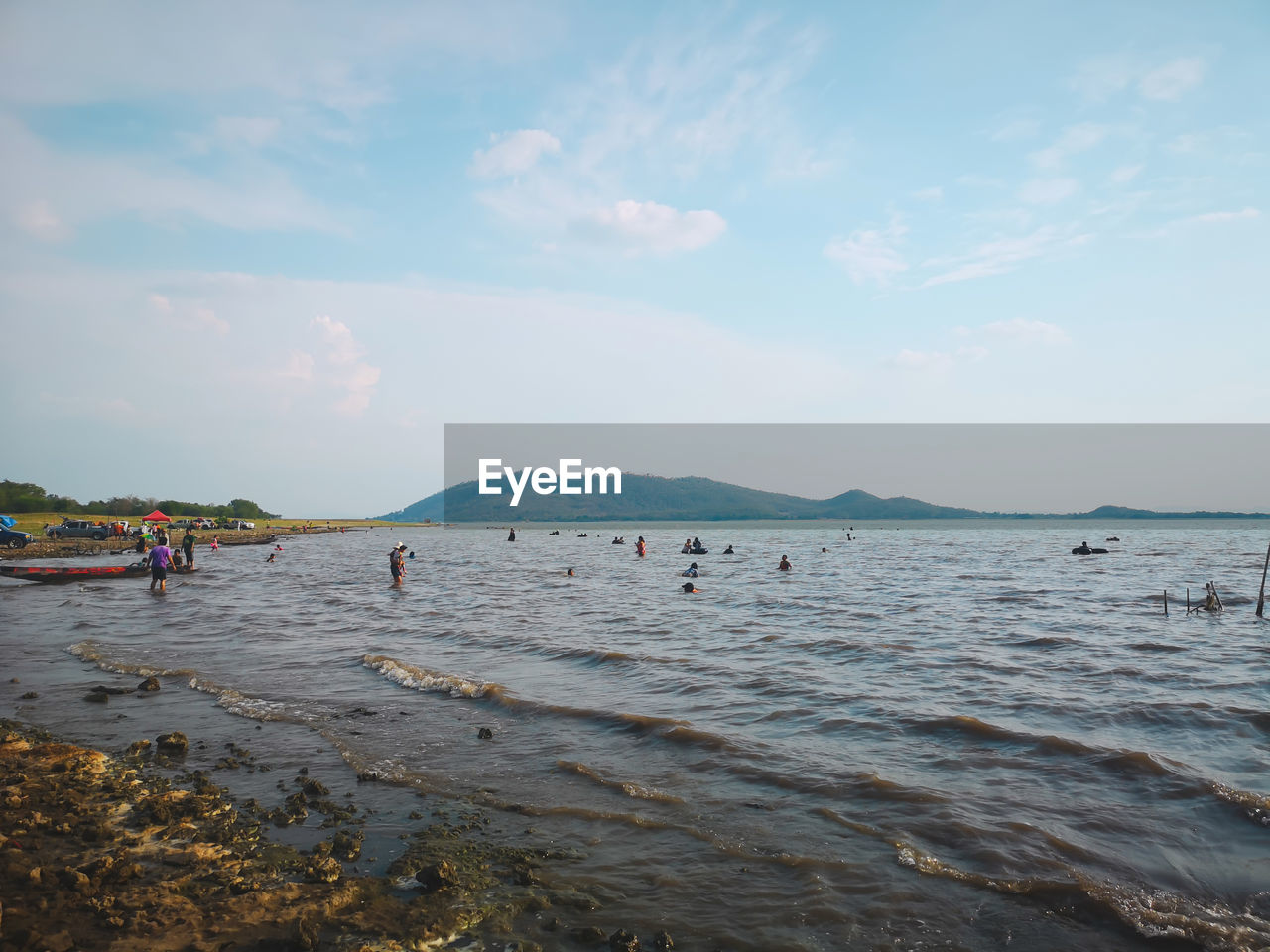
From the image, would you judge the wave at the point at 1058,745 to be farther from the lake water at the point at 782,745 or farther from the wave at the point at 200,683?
the wave at the point at 200,683

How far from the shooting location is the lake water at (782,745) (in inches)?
269

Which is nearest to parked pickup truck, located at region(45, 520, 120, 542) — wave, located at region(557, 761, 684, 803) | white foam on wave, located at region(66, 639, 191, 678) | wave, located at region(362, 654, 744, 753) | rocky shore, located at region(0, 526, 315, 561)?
rocky shore, located at region(0, 526, 315, 561)

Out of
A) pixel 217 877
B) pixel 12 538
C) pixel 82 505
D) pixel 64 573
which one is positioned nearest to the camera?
pixel 217 877

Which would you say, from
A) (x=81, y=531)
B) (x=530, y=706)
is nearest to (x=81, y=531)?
(x=81, y=531)

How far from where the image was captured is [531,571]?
50.4 m

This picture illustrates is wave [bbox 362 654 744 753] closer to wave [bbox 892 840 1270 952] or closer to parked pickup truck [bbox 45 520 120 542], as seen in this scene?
wave [bbox 892 840 1270 952]

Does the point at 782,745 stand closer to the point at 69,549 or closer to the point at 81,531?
the point at 69,549

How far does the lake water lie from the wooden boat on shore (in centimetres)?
1114

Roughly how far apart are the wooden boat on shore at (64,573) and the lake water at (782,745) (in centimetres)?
1114

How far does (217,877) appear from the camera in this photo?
651 cm

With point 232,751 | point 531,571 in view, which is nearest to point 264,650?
point 232,751

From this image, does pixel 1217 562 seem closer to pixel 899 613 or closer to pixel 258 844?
pixel 899 613

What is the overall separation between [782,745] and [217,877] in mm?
8151

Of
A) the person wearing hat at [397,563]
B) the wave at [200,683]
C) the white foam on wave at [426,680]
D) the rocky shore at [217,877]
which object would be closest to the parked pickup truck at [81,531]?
the person wearing hat at [397,563]
